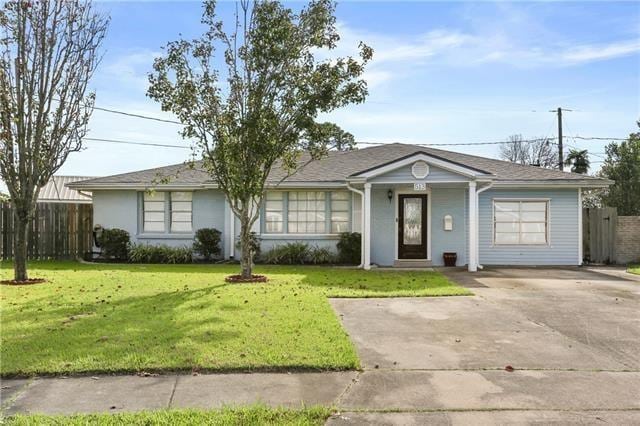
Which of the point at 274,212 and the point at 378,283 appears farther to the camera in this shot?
the point at 274,212

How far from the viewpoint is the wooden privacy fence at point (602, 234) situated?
16.9 meters

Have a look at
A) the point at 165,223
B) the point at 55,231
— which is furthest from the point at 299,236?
the point at 55,231

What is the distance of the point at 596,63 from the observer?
14.3m

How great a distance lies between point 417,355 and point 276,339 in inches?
67.3

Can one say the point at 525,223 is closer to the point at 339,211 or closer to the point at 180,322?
the point at 339,211

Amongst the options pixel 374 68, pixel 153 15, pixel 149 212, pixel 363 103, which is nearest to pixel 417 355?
pixel 363 103

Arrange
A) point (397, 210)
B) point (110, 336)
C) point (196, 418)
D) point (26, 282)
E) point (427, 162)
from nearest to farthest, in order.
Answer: point (196, 418) < point (110, 336) < point (26, 282) < point (427, 162) < point (397, 210)

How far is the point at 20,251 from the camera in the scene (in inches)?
439

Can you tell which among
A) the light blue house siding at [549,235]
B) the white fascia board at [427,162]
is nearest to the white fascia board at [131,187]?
the white fascia board at [427,162]

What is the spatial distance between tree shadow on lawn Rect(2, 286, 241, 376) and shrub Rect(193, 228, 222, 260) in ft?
25.9

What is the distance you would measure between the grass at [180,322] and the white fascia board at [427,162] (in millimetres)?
3593

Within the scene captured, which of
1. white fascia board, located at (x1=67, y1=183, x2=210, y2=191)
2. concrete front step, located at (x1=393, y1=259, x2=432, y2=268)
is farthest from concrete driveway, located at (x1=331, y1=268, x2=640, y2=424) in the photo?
white fascia board, located at (x1=67, y1=183, x2=210, y2=191)

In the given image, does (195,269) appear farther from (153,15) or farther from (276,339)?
(276,339)

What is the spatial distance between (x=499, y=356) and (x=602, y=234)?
1396 centimetres
